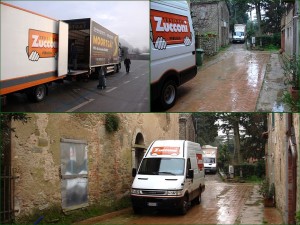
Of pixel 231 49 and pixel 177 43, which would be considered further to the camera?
pixel 231 49

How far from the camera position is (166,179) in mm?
10492

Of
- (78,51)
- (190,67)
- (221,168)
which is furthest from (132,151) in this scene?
(221,168)

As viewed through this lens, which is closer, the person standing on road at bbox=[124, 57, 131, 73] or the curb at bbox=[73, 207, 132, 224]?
the person standing on road at bbox=[124, 57, 131, 73]

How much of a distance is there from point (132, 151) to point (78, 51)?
146 inches

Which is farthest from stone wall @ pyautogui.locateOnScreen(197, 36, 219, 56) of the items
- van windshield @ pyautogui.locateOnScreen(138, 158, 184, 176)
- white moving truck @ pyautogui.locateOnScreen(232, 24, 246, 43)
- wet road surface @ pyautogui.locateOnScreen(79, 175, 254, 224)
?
wet road surface @ pyautogui.locateOnScreen(79, 175, 254, 224)

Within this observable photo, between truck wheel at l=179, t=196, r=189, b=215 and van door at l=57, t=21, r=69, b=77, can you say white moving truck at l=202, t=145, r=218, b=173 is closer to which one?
truck wheel at l=179, t=196, r=189, b=215

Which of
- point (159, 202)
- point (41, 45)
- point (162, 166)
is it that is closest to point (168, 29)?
point (41, 45)

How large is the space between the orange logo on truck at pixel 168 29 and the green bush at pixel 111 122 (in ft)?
13.0

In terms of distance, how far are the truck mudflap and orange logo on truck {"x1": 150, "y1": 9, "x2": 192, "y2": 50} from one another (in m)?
4.12

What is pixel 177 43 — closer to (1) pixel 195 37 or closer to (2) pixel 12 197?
(1) pixel 195 37

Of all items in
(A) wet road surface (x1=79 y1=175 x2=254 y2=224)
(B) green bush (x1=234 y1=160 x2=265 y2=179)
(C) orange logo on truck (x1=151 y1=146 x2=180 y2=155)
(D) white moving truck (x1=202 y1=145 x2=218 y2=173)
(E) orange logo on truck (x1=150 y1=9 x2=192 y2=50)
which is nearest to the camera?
(E) orange logo on truck (x1=150 y1=9 x2=192 y2=50)

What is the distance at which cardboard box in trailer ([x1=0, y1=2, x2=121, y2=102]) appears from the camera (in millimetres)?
7261

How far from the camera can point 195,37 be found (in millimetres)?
8938

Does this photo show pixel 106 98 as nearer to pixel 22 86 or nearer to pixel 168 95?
pixel 168 95
